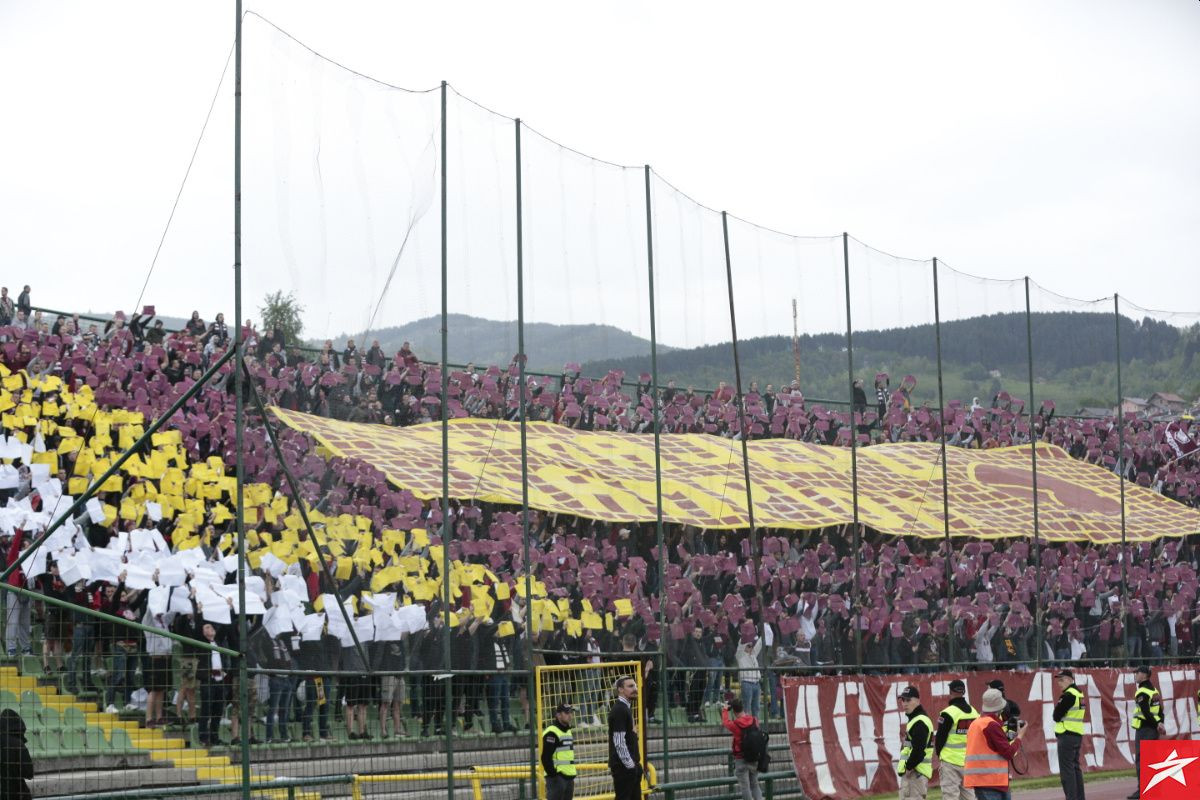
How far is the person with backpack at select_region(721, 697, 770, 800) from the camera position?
16.1 meters

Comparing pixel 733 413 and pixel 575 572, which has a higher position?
pixel 733 413

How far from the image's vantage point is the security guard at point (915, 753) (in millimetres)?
14438

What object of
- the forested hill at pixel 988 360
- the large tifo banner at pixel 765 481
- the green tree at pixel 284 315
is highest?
the forested hill at pixel 988 360

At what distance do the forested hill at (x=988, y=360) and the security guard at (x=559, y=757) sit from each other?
5154 mm

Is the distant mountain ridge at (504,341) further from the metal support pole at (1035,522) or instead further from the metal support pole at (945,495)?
the metal support pole at (1035,522)

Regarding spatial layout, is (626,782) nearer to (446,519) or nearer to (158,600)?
(446,519)

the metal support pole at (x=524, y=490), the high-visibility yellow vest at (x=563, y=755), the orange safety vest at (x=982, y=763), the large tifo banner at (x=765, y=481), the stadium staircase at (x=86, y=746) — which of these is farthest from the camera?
the large tifo banner at (x=765, y=481)

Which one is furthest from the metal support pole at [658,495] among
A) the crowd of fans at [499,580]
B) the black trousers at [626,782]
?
→ the black trousers at [626,782]

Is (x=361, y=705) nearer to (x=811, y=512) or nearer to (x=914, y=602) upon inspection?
(x=811, y=512)

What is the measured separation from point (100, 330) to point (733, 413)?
25.3 ft

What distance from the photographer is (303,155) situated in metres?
14.7

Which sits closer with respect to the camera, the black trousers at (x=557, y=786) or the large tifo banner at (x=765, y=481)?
the black trousers at (x=557, y=786)

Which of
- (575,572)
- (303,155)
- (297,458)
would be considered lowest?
(575,572)

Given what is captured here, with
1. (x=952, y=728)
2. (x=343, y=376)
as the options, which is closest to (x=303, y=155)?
(x=343, y=376)
